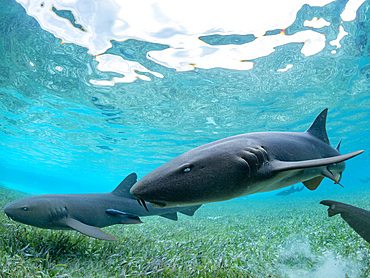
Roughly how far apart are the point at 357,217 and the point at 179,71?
11681 millimetres

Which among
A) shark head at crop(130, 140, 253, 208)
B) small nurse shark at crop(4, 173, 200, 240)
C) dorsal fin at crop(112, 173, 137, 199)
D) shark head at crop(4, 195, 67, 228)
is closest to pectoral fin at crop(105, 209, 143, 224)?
small nurse shark at crop(4, 173, 200, 240)

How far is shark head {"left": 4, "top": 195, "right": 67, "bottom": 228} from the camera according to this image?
11.4ft

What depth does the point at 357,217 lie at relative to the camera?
246 cm

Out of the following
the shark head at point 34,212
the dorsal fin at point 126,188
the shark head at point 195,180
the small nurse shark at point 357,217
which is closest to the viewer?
the shark head at point 195,180

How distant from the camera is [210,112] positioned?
17828 mm

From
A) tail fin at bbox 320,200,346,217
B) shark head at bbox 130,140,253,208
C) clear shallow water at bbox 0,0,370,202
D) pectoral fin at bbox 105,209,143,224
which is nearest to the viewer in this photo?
shark head at bbox 130,140,253,208

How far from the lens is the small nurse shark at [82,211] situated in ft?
11.4

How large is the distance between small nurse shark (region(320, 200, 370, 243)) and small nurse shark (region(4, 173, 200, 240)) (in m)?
2.06

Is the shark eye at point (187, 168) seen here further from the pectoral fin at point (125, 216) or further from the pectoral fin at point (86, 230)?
the pectoral fin at point (125, 216)

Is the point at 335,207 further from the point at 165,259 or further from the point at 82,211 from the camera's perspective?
the point at 82,211

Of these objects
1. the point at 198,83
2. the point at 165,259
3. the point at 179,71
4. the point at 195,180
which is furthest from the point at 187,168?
the point at 198,83

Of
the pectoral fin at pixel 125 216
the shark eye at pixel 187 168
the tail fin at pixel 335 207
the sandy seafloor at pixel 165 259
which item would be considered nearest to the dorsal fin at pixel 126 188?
the pectoral fin at pixel 125 216

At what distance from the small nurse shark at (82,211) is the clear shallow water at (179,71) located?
327 inches

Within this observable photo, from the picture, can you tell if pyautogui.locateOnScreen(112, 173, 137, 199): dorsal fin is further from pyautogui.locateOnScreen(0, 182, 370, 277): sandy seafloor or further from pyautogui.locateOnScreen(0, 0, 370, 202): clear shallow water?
pyautogui.locateOnScreen(0, 0, 370, 202): clear shallow water
